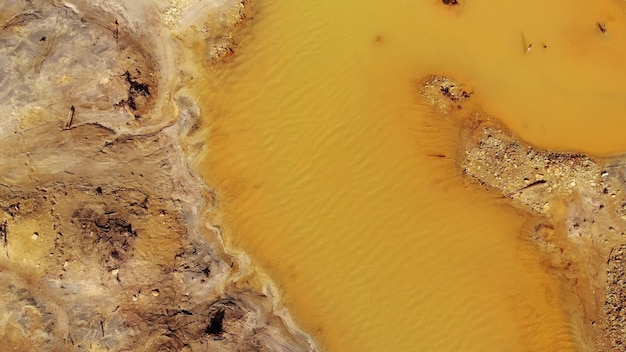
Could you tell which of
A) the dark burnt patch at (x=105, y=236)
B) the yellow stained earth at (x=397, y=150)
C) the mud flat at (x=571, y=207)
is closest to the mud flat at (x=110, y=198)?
the dark burnt patch at (x=105, y=236)

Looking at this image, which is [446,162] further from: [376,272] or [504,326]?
[504,326]

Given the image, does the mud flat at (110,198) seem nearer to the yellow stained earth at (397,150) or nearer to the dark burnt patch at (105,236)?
the dark burnt patch at (105,236)

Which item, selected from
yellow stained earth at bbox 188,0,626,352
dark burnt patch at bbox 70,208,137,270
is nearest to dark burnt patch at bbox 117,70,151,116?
yellow stained earth at bbox 188,0,626,352

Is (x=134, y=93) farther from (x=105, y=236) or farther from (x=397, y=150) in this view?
(x=397, y=150)

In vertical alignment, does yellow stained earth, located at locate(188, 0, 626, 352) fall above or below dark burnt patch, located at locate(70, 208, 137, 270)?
above

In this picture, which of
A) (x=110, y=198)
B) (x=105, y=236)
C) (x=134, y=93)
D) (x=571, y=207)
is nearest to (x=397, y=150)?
(x=571, y=207)

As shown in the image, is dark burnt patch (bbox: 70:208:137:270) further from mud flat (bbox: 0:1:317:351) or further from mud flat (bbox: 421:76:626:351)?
mud flat (bbox: 421:76:626:351)

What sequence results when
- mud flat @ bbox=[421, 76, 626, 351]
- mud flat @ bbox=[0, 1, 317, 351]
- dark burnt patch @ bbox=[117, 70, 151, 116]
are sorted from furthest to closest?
mud flat @ bbox=[421, 76, 626, 351]
dark burnt patch @ bbox=[117, 70, 151, 116]
mud flat @ bbox=[0, 1, 317, 351]

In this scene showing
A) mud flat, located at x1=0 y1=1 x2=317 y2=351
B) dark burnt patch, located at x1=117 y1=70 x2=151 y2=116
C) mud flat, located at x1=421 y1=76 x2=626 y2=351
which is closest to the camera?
mud flat, located at x1=0 y1=1 x2=317 y2=351
